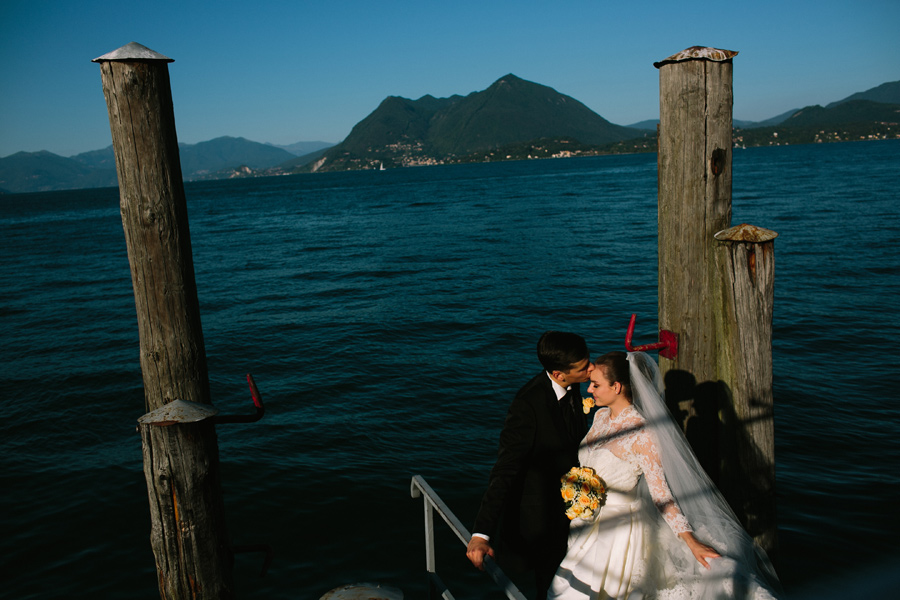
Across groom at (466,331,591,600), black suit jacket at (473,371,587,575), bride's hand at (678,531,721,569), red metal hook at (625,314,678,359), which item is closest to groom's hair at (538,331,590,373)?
groom at (466,331,591,600)

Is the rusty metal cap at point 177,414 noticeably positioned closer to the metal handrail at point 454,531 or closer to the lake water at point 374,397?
the metal handrail at point 454,531

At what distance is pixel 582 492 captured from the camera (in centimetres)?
364

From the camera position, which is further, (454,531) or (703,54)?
(454,531)

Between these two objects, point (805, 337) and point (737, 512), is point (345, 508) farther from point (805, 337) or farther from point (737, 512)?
point (805, 337)

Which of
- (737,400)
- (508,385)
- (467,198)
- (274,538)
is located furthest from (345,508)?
(467,198)

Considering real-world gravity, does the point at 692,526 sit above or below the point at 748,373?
below

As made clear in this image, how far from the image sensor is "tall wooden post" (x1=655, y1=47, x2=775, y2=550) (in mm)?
3689

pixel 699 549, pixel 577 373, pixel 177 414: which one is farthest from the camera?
pixel 577 373

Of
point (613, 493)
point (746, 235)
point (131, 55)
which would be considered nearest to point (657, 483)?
point (613, 493)

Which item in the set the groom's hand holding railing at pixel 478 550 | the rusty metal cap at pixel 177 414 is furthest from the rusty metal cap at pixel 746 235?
the rusty metal cap at pixel 177 414

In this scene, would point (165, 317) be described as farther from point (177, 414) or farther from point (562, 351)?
point (562, 351)

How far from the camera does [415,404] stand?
1253 centimetres

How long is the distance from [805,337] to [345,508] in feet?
40.5

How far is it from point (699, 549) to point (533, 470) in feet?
3.40
